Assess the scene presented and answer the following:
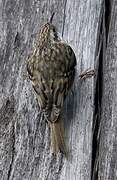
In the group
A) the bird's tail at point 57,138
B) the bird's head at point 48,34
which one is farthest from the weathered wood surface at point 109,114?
the bird's head at point 48,34

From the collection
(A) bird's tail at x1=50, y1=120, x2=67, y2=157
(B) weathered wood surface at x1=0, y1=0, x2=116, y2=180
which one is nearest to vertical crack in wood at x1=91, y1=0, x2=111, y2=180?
(B) weathered wood surface at x1=0, y1=0, x2=116, y2=180

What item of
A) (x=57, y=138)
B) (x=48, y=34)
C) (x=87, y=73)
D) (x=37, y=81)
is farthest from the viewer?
(x=48, y=34)

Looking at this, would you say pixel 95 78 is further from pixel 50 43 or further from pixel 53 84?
pixel 50 43

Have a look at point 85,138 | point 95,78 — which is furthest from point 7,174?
point 95,78

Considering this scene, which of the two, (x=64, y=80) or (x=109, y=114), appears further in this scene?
(x=64, y=80)

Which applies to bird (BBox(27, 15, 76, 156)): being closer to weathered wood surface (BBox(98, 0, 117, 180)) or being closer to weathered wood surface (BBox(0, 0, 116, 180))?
weathered wood surface (BBox(0, 0, 116, 180))

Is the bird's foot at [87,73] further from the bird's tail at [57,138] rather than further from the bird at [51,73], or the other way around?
the bird's tail at [57,138]

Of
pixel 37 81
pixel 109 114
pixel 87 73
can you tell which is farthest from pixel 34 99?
pixel 109 114

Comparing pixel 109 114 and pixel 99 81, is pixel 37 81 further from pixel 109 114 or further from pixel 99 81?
pixel 109 114
